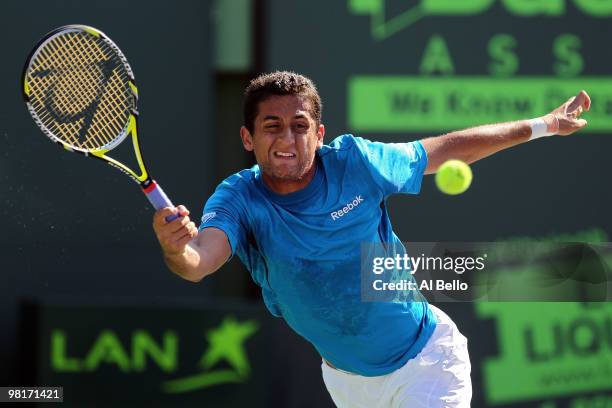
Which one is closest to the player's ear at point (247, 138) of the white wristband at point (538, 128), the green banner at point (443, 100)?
the white wristband at point (538, 128)

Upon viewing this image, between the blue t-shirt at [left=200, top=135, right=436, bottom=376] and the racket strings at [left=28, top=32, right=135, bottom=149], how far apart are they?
0.59 m

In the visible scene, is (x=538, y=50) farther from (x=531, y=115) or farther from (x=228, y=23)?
(x=228, y=23)

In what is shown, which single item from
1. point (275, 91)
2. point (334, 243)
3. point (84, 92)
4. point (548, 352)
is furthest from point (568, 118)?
point (548, 352)

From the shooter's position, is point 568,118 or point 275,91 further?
point 568,118

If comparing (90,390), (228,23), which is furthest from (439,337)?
(228,23)

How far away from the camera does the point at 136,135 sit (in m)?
4.64

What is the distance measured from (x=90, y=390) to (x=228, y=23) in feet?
9.48

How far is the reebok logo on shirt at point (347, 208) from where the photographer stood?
4789 mm

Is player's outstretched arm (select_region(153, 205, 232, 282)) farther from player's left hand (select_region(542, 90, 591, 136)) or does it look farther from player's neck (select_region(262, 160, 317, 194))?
player's left hand (select_region(542, 90, 591, 136))

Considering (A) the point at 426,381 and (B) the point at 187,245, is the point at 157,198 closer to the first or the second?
(B) the point at 187,245

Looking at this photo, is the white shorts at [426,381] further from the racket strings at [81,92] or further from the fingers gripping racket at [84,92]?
the racket strings at [81,92]

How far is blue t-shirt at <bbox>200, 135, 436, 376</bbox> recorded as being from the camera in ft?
15.5

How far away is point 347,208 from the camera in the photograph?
482cm

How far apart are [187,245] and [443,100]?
4450mm
